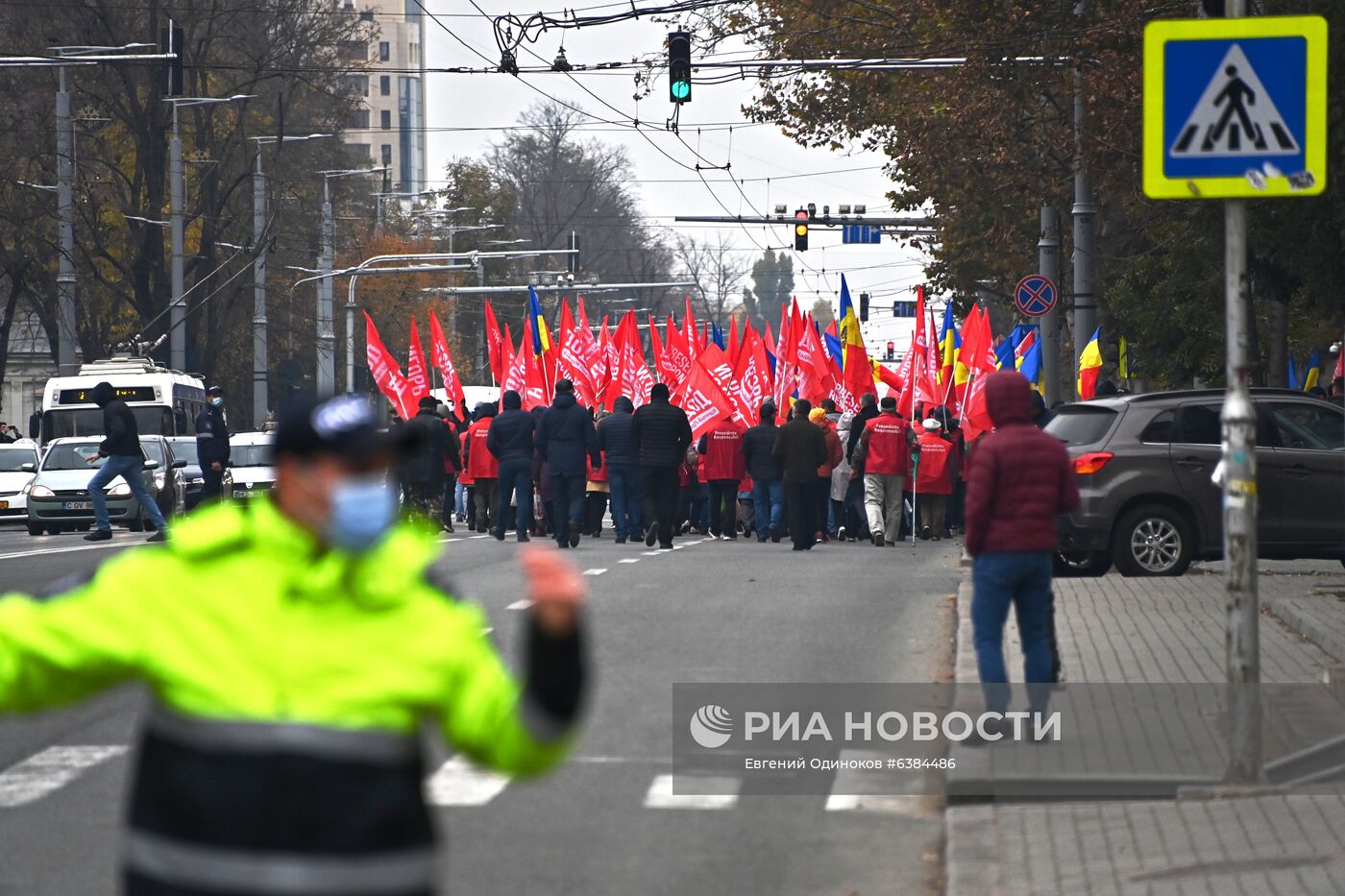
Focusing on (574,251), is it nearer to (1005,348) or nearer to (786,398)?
(1005,348)

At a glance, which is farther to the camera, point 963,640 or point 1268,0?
point 1268,0

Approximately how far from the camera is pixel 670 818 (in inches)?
308

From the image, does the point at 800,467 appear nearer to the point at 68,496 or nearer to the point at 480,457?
the point at 480,457

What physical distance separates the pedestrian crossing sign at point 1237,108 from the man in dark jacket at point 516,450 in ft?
53.8

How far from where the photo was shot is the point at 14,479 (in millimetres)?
34125

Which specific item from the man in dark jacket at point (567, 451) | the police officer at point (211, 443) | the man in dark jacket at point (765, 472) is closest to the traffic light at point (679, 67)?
the man in dark jacket at point (567, 451)

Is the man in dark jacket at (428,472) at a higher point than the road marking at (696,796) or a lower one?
higher

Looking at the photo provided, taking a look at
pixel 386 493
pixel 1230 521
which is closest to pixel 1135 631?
pixel 1230 521

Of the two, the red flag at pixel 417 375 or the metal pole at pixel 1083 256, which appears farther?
the red flag at pixel 417 375

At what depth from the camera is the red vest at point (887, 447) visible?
25344 millimetres

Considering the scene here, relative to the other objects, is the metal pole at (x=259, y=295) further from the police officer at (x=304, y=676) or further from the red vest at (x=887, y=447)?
the police officer at (x=304, y=676)

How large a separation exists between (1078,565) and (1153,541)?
1313 mm

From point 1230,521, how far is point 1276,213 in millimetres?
8737

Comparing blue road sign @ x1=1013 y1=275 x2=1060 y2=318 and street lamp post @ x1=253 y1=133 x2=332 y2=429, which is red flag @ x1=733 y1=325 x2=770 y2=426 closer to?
blue road sign @ x1=1013 y1=275 x2=1060 y2=318
